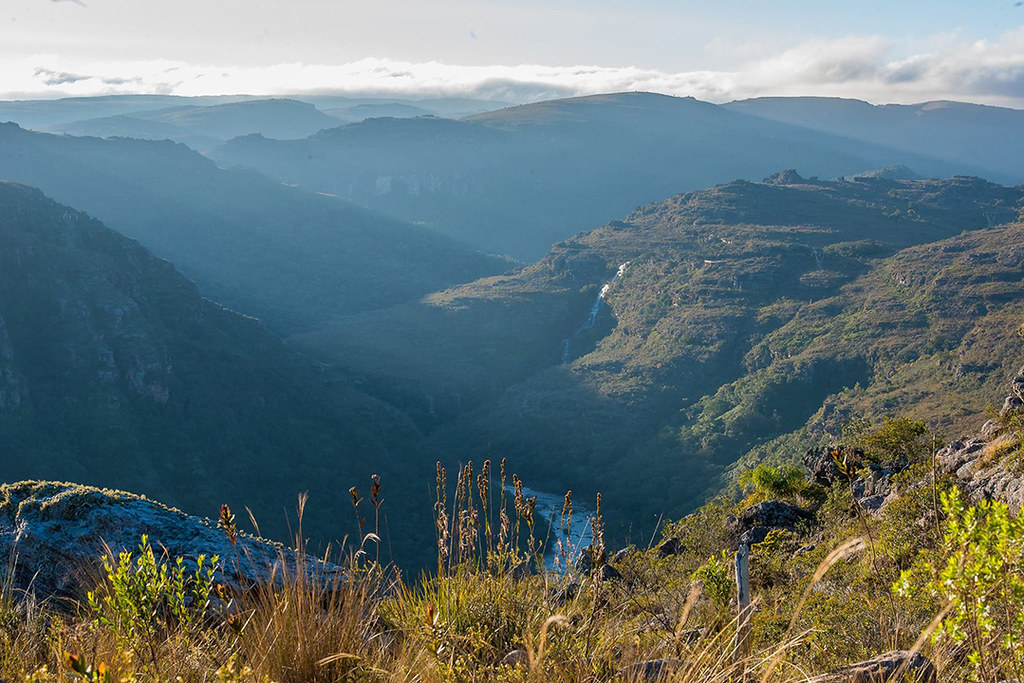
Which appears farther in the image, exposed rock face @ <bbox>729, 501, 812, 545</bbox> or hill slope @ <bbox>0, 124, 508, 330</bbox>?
hill slope @ <bbox>0, 124, 508, 330</bbox>

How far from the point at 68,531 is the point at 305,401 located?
235 ft

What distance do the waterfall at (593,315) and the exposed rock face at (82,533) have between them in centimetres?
11144

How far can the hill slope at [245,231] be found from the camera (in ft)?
457

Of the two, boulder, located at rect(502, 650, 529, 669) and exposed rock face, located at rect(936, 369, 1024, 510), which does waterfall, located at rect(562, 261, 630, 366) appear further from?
boulder, located at rect(502, 650, 529, 669)

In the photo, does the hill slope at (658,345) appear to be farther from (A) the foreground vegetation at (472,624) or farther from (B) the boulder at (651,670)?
(B) the boulder at (651,670)

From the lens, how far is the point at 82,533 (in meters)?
7.21

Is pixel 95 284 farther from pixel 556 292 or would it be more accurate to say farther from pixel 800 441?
pixel 556 292

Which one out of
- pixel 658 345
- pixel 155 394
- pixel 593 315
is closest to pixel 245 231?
pixel 593 315

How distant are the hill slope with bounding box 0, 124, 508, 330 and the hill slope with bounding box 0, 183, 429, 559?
3688 cm

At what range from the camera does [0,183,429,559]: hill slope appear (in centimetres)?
6003

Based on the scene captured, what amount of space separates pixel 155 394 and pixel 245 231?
98.5 meters

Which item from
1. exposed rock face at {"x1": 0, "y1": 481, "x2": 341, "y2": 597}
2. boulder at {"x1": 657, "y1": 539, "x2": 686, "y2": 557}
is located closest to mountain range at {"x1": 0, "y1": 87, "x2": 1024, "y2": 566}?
boulder at {"x1": 657, "y1": 539, "x2": 686, "y2": 557}

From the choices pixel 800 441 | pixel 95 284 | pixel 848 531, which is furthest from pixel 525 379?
pixel 848 531

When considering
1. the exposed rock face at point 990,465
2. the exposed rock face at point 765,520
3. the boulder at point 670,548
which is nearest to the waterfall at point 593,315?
the boulder at point 670,548
